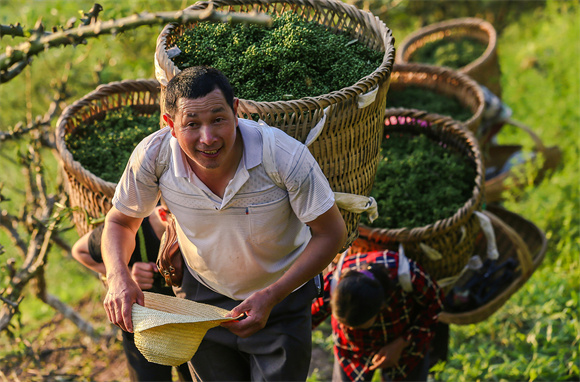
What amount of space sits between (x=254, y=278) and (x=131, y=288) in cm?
42

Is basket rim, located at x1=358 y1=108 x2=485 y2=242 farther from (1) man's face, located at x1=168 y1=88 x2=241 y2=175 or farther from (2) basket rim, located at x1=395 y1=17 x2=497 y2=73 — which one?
(2) basket rim, located at x1=395 y1=17 x2=497 y2=73

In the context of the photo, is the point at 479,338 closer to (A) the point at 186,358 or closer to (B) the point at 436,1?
(A) the point at 186,358

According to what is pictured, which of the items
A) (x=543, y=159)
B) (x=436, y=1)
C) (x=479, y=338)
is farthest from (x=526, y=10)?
(x=479, y=338)

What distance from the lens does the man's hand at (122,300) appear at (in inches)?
81.0

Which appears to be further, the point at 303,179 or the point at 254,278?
the point at 254,278

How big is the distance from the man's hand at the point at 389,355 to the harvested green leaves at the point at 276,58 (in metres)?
1.38

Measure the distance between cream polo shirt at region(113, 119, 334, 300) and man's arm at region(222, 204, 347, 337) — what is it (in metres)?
0.08

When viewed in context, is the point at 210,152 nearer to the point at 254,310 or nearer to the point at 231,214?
the point at 231,214

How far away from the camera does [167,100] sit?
200 cm

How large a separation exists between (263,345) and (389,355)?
3.08ft

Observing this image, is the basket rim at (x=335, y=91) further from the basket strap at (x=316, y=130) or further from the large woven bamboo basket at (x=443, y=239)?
the large woven bamboo basket at (x=443, y=239)

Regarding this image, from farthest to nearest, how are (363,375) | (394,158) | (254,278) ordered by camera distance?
(394,158), (363,375), (254,278)

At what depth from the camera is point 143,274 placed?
262cm

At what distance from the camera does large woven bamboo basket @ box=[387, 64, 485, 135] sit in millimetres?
4590
